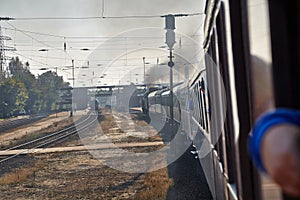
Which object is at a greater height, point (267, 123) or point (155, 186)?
point (267, 123)

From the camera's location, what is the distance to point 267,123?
0.83m

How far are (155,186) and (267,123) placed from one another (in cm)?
830

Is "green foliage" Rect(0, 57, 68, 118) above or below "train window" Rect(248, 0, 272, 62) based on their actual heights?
above

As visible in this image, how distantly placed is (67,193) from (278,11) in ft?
29.2

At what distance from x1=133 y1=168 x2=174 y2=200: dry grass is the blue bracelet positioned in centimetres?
725

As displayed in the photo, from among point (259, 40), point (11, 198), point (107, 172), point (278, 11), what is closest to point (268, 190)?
point (259, 40)

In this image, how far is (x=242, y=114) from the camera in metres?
1.96

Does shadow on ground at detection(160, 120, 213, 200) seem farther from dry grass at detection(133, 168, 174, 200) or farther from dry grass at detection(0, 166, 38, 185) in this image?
dry grass at detection(0, 166, 38, 185)

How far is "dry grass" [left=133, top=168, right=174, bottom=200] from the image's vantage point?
26.7 ft

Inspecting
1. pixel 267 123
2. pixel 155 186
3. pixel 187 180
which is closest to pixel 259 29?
pixel 267 123

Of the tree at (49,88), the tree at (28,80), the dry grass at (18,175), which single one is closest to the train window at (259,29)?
the dry grass at (18,175)

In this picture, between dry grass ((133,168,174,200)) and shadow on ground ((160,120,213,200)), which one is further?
dry grass ((133,168,174,200))

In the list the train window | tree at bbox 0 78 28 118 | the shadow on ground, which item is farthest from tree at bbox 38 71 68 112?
the train window

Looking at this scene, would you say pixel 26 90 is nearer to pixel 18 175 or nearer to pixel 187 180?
pixel 18 175
